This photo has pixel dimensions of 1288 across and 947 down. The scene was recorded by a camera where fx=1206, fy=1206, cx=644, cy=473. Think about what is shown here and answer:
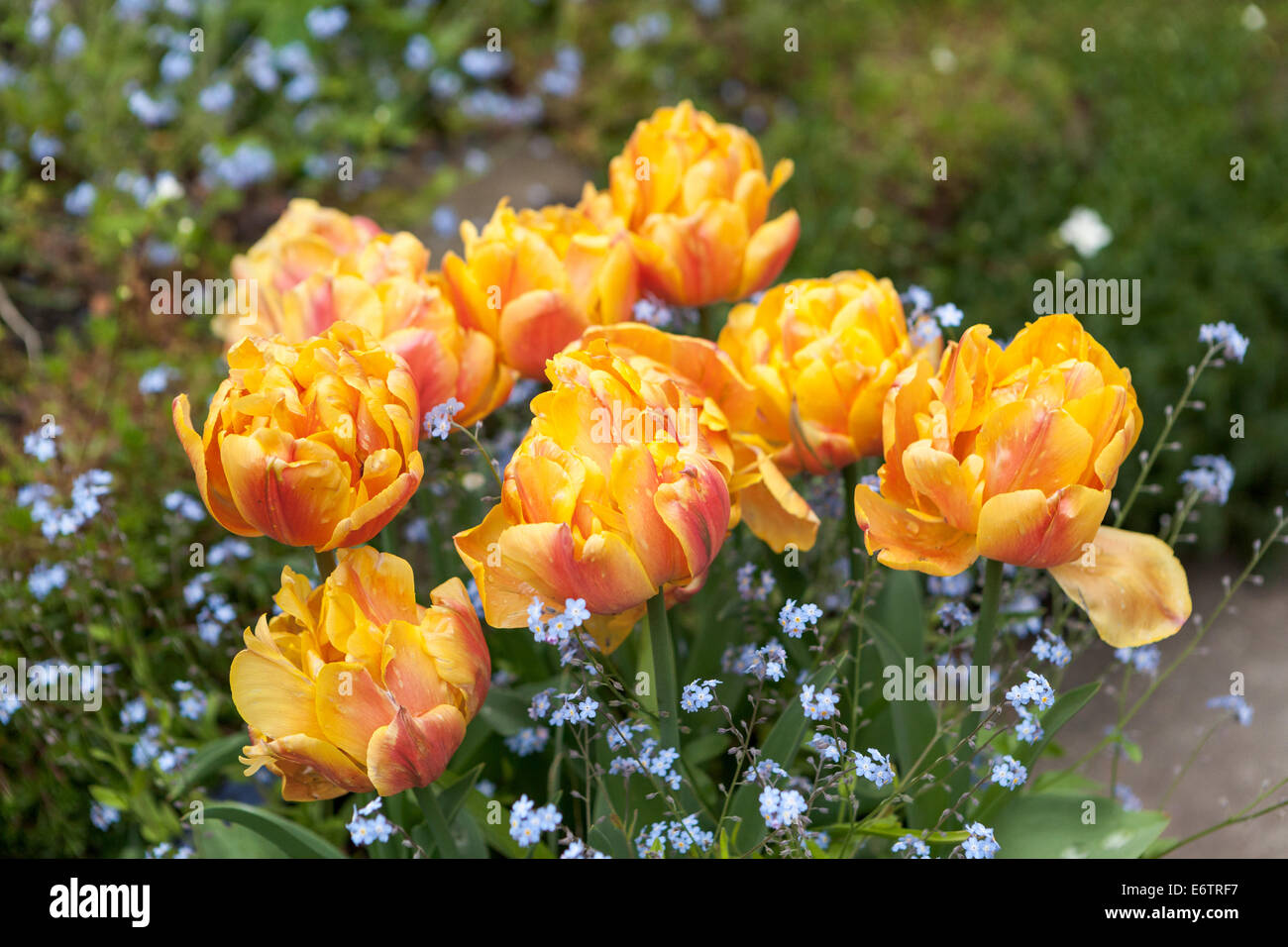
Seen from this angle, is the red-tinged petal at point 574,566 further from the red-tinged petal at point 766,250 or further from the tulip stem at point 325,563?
the red-tinged petal at point 766,250

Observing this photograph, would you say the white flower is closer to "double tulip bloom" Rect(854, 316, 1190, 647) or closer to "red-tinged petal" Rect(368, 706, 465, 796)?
"double tulip bloom" Rect(854, 316, 1190, 647)

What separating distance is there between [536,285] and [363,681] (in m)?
0.50

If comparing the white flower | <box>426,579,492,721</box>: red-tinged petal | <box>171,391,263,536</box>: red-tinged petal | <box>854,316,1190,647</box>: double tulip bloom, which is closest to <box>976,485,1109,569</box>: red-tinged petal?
<box>854,316,1190,647</box>: double tulip bloom

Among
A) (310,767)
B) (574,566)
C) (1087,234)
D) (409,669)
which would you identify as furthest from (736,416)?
(1087,234)

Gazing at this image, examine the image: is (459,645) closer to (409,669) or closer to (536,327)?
(409,669)

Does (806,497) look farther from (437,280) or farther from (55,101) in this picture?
(55,101)

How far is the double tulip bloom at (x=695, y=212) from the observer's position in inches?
54.1

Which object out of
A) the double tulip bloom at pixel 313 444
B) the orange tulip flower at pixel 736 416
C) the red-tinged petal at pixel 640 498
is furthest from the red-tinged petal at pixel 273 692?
the orange tulip flower at pixel 736 416

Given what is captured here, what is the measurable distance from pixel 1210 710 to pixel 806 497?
1376 millimetres

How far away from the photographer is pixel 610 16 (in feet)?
13.4

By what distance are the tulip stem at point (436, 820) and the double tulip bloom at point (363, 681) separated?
0.07m

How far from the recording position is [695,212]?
139cm

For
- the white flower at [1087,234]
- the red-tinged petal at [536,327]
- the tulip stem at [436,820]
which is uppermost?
the white flower at [1087,234]

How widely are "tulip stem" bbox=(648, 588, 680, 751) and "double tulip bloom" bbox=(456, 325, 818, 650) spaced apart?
24 mm
